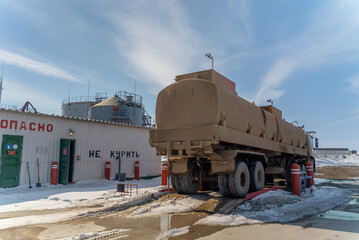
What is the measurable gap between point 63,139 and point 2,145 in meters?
2.75

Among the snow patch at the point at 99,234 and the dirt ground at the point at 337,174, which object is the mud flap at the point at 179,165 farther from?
the dirt ground at the point at 337,174

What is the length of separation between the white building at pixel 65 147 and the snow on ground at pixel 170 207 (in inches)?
292

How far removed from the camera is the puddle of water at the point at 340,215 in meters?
7.11

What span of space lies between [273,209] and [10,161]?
11146 mm

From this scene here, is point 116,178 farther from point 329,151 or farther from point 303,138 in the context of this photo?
point 329,151

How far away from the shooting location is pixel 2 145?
11.8 m

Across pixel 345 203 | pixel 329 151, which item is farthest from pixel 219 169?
pixel 329 151

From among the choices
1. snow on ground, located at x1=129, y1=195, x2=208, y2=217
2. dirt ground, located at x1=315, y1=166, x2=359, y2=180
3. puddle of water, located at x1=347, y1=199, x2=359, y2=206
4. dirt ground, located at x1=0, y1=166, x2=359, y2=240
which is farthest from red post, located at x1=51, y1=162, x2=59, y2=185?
dirt ground, located at x1=315, y1=166, x2=359, y2=180

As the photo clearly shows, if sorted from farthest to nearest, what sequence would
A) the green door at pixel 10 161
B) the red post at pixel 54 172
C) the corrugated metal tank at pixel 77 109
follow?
the corrugated metal tank at pixel 77 109
the red post at pixel 54 172
the green door at pixel 10 161

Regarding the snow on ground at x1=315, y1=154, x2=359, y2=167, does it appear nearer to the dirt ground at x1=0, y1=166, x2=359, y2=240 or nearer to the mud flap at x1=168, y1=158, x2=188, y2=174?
the mud flap at x1=168, y1=158, x2=188, y2=174

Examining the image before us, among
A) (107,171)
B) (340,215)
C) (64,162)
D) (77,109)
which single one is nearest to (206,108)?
(340,215)

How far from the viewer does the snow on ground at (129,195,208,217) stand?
24.5 ft

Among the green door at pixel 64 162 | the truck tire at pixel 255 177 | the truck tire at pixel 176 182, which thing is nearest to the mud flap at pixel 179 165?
the truck tire at pixel 176 182

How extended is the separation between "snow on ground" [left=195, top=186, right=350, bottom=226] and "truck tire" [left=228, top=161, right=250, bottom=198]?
0.44 m
